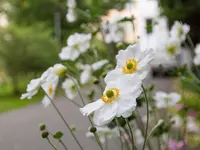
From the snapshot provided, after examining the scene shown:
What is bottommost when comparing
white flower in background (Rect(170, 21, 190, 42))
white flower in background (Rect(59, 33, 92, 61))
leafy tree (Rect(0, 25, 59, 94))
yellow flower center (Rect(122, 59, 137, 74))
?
yellow flower center (Rect(122, 59, 137, 74))

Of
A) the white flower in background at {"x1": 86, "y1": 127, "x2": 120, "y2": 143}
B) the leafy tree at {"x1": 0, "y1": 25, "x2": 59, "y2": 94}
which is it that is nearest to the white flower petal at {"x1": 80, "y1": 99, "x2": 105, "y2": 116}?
the white flower in background at {"x1": 86, "y1": 127, "x2": 120, "y2": 143}

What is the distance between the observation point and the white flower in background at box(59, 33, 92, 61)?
3.01 feet

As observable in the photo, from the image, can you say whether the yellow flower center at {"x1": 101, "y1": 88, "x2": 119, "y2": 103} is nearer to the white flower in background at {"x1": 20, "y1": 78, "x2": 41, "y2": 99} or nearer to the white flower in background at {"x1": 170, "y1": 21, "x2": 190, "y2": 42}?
the white flower in background at {"x1": 20, "y1": 78, "x2": 41, "y2": 99}

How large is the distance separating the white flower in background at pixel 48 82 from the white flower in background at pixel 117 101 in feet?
0.55

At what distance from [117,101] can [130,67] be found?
0.08m

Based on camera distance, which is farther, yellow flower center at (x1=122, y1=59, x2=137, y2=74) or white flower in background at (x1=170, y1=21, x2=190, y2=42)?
white flower in background at (x1=170, y1=21, x2=190, y2=42)

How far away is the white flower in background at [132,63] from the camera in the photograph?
557mm

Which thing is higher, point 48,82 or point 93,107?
point 48,82

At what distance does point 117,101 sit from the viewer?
0.53 metres

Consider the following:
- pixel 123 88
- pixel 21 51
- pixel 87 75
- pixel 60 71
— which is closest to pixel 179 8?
pixel 87 75

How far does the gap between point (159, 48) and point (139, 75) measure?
0.46 meters

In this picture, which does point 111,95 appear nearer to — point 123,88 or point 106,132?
point 123,88

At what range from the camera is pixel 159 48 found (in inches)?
39.2

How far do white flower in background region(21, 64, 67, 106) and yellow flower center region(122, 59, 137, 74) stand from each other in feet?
0.57
